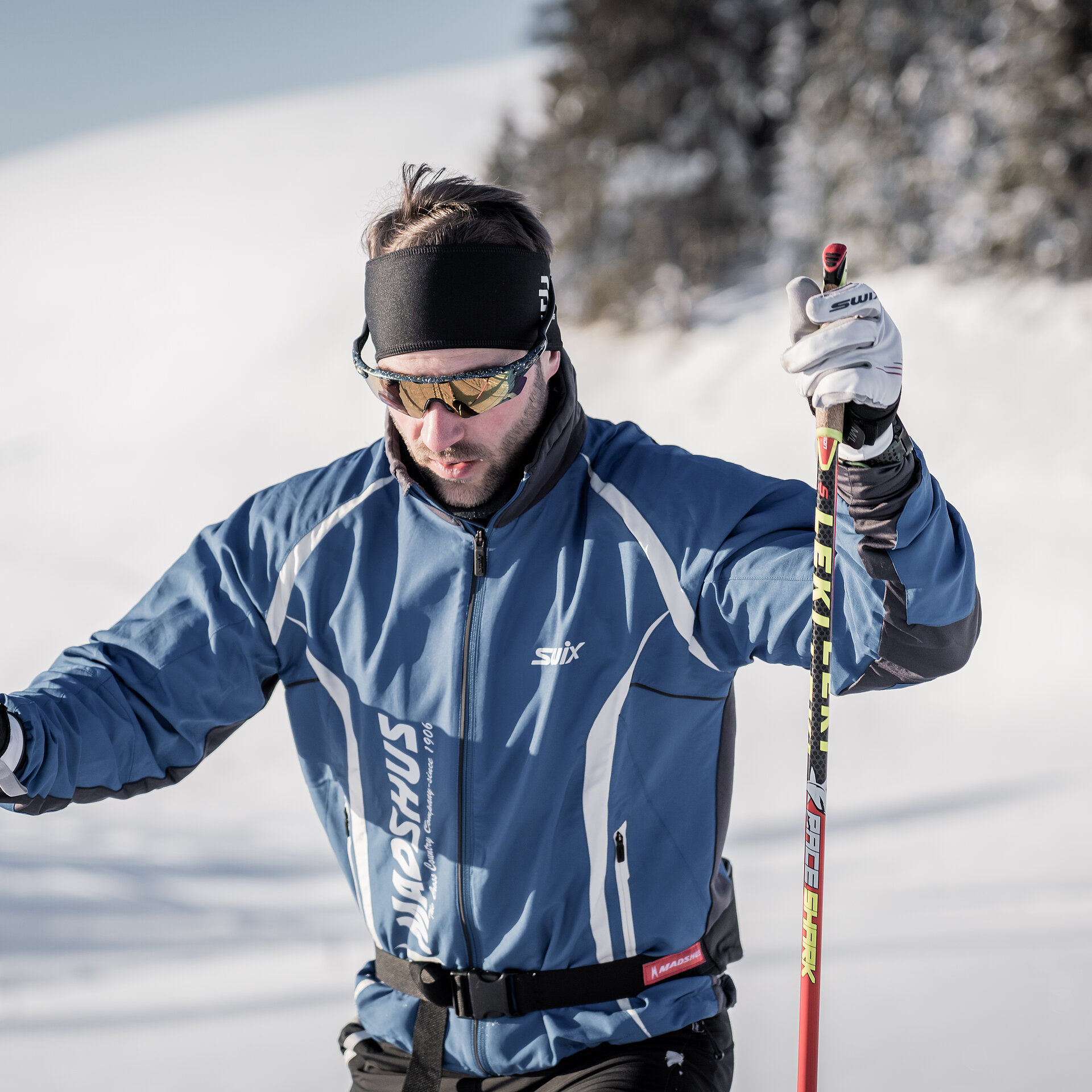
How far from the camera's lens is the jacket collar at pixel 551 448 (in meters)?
2.08

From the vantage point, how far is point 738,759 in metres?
6.92

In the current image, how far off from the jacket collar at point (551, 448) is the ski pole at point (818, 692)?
1.64 feet

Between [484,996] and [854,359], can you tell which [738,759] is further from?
[854,359]

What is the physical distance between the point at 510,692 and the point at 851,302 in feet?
3.07

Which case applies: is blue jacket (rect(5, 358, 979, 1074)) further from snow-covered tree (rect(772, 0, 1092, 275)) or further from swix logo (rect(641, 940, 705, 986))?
snow-covered tree (rect(772, 0, 1092, 275))

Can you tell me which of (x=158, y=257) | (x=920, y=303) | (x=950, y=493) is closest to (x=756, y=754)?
(x=950, y=493)

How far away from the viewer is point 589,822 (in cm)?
206

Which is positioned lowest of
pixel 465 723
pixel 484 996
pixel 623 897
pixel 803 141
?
pixel 484 996

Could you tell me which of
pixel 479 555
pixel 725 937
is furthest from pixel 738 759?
pixel 479 555

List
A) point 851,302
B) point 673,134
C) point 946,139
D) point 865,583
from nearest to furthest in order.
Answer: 1. point 851,302
2. point 865,583
3. point 946,139
4. point 673,134

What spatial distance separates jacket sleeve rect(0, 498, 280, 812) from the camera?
6.80 ft

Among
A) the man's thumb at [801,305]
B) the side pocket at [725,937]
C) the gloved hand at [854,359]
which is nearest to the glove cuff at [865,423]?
the gloved hand at [854,359]

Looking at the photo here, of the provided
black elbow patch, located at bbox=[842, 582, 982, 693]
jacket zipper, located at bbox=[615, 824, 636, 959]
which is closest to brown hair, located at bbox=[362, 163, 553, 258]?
black elbow patch, located at bbox=[842, 582, 982, 693]

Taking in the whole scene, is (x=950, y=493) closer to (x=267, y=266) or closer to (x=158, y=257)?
(x=267, y=266)
